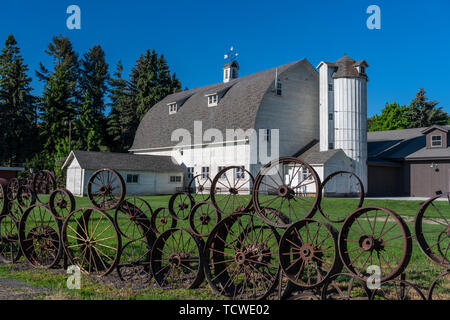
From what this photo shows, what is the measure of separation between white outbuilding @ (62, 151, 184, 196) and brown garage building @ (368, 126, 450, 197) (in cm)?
1533

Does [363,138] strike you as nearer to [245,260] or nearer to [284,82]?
[284,82]

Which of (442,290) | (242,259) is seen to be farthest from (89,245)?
(442,290)

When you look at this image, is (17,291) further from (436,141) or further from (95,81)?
(95,81)

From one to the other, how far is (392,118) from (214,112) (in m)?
31.1

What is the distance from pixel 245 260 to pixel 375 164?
83.5ft

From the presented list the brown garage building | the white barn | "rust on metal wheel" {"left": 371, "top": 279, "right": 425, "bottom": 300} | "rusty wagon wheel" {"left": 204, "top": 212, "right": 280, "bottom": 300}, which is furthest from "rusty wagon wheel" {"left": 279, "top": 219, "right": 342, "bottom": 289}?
the brown garage building

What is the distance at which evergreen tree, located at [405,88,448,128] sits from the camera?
49.1m

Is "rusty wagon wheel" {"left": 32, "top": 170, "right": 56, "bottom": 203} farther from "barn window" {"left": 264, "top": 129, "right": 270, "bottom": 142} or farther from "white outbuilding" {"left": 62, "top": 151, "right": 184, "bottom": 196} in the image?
"barn window" {"left": 264, "top": 129, "right": 270, "bottom": 142}

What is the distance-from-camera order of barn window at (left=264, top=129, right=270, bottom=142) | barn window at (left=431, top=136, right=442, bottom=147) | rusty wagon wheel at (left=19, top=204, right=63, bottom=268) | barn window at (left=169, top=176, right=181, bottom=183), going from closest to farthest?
1. rusty wagon wheel at (left=19, top=204, right=63, bottom=268)
2. barn window at (left=264, top=129, right=270, bottom=142)
3. barn window at (left=431, top=136, right=442, bottom=147)
4. barn window at (left=169, top=176, right=181, bottom=183)

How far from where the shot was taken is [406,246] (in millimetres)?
3984

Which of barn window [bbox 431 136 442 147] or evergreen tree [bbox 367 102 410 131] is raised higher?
evergreen tree [bbox 367 102 410 131]

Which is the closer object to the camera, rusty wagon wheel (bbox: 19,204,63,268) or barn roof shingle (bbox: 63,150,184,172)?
rusty wagon wheel (bbox: 19,204,63,268)

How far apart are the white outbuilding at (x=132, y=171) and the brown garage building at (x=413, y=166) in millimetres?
15331

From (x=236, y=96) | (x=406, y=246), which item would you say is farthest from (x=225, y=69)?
(x=406, y=246)
